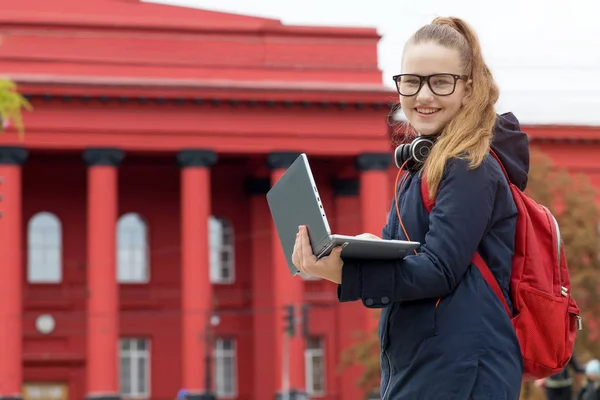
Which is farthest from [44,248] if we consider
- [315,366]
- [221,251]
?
[315,366]

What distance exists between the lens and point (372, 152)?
1826 inches

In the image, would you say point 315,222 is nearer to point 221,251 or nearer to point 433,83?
point 433,83

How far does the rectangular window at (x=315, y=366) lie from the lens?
4922 cm

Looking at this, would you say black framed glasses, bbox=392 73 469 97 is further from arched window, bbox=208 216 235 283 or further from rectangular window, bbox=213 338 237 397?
arched window, bbox=208 216 235 283

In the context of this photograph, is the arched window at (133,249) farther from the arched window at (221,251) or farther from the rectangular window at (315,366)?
the rectangular window at (315,366)

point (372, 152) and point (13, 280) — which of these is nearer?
point (13, 280)

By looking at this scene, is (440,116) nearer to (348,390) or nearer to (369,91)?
(369,91)

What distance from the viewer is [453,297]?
389 centimetres

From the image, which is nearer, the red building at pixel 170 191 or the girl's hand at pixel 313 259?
the girl's hand at pixel 313 259

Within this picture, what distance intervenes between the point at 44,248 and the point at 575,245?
18816mm

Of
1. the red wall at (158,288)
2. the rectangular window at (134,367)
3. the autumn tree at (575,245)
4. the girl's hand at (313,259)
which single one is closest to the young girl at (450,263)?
the girl's hand at (313,259)

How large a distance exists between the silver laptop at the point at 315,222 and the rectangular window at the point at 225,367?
44787mm

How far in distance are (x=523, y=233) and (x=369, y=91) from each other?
41405 millimetres

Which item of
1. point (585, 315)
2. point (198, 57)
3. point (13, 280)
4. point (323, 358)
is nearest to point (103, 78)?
point (198, 57)
